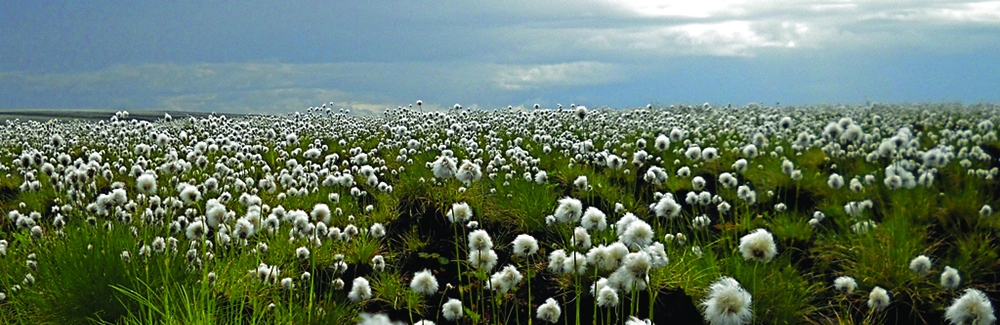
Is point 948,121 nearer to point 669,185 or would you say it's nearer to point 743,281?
point 669,185

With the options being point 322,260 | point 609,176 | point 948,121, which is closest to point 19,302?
point 322,260

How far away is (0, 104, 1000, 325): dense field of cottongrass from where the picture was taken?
4414 millimetres

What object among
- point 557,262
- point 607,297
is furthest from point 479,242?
point 607,297

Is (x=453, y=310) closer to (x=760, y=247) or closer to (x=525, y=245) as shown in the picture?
(x=525, y=245)

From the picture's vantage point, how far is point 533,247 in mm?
4105

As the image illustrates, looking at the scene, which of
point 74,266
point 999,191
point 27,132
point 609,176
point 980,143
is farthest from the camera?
point 27,132

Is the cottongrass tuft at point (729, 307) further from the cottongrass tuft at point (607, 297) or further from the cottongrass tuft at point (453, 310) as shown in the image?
the cottongrass tuft at point (453, 310)

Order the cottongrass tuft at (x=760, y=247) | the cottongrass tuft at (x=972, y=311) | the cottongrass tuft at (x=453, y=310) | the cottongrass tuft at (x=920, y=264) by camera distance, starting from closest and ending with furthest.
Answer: the cottongrass tuft at (x=760, y=247) → the cottongrass tuft at (x=972, y=311) → the cottongrass tuft at (x=453, y=310) → the cottongrass tuft at (x=920, y=264)

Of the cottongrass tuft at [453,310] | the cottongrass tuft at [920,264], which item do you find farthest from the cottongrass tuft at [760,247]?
the cottongrass tuft at [920,264]

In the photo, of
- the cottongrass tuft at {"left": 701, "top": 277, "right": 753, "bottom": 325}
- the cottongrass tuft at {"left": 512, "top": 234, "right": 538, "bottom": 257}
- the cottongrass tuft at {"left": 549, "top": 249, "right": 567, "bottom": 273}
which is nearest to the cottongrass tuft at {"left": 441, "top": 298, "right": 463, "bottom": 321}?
the cottongrass tuft at {"left": 512, "top": 234, "right": 538, "bottom": 257}

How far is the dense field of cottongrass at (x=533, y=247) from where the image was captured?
4414mm

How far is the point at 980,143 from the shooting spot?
9.20 m

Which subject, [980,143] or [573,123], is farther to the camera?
[573,123]

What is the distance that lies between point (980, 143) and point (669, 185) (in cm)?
401
